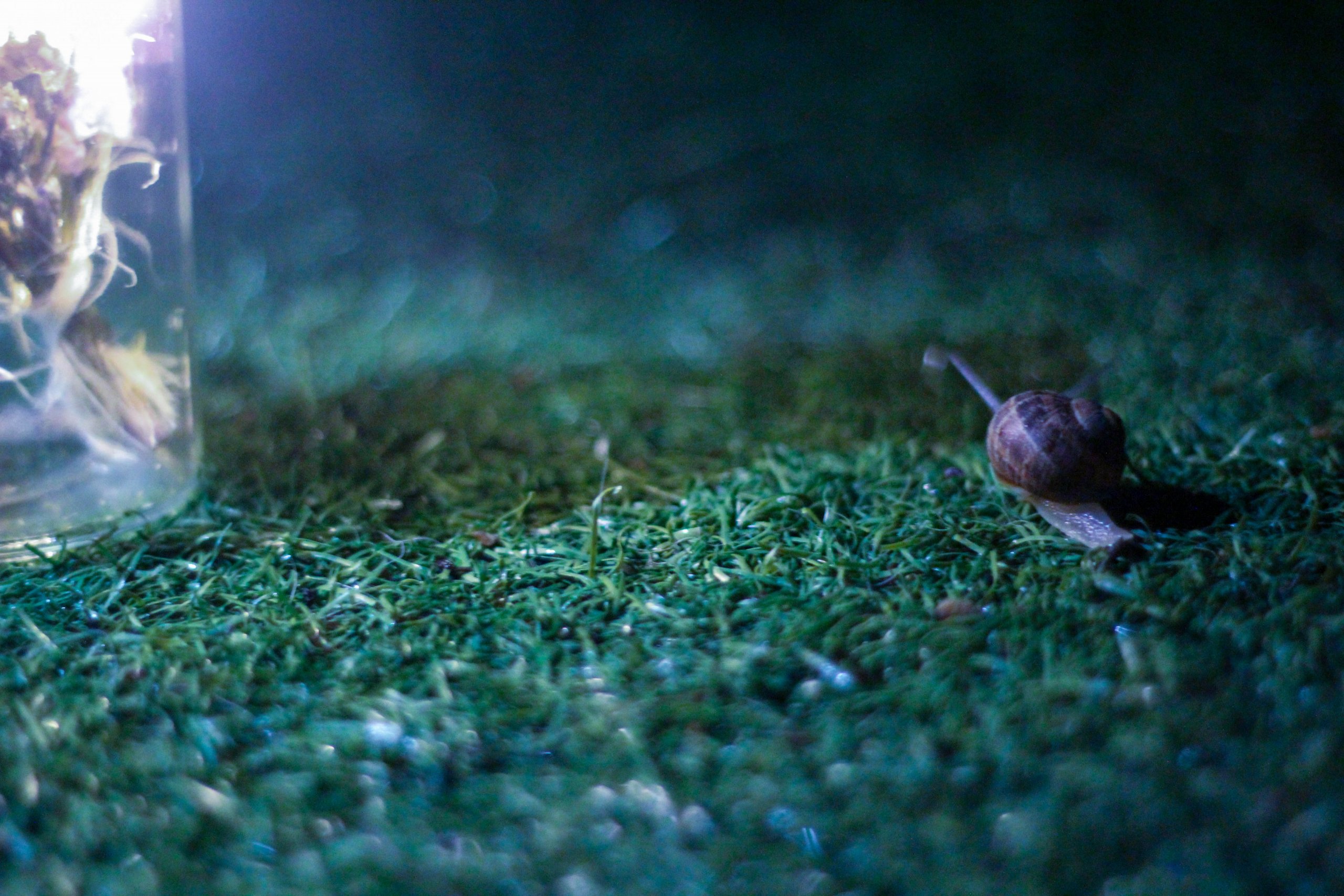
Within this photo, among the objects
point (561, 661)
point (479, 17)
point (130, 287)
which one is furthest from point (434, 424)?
point (479, 17)

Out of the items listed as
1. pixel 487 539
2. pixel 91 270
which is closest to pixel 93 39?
pixel 91 270

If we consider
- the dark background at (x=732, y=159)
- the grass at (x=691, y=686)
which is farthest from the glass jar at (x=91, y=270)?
the dark background at (x=732, y=159)

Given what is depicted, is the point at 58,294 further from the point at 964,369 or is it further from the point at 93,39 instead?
the point at 964,369

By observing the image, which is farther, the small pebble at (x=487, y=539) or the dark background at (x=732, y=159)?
the dark background at (x=732, y=159)

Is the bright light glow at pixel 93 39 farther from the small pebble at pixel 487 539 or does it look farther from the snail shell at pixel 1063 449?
the snail shell at pixel 1063 449

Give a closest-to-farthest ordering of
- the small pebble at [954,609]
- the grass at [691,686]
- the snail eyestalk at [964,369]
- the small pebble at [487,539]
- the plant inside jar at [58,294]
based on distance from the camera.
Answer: the grass at [691,686] → the small pebble at [954,609] → the plant inside jar at [58,294] → the small pebble at [487,539] → the snail eyestalk at [964,369]

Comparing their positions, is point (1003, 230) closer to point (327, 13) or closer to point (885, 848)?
point (327, 13)

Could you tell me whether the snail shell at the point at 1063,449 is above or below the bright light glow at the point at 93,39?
below

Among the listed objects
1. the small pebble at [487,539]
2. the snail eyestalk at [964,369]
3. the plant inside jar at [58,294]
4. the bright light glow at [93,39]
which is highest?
the bright light glow at [93,39]

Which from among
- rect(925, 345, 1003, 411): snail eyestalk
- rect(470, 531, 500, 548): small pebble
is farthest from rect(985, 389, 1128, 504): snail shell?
rect(470, 531, 500, 548): small pebble
